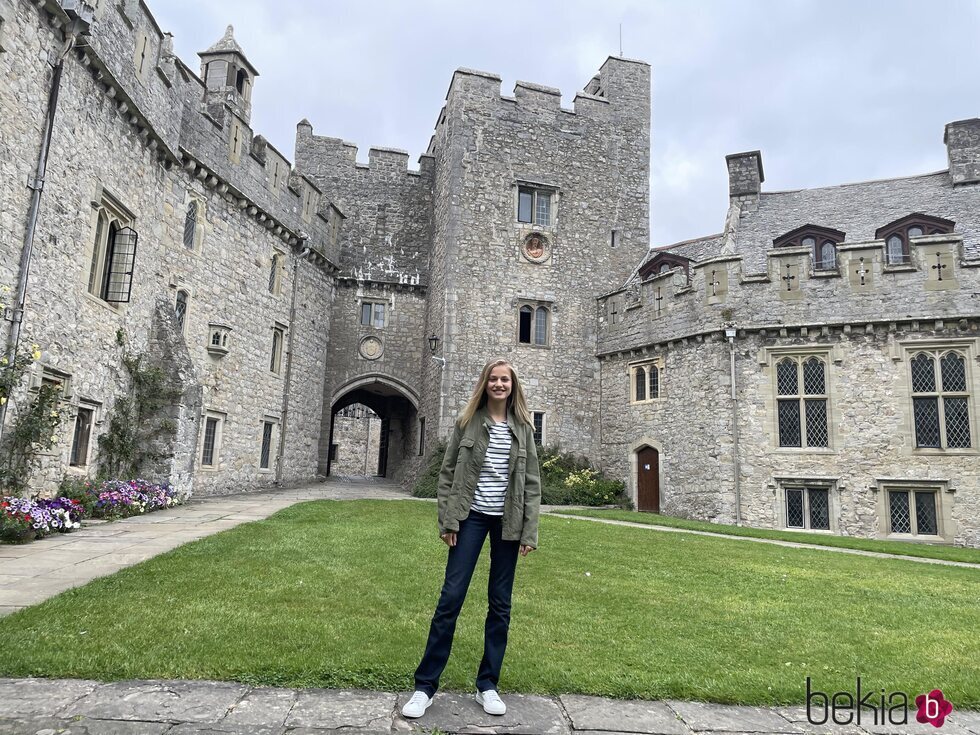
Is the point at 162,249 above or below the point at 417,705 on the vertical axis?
above

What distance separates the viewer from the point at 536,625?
4.93 meters

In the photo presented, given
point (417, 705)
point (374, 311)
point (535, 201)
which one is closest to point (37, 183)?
point (417, 705)

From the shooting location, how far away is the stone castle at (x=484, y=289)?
36.1ft

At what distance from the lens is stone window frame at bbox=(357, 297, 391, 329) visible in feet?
73.9

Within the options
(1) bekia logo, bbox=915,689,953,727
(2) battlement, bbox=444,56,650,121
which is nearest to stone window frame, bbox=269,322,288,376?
(2) battlement, bbox=444,56,650,121

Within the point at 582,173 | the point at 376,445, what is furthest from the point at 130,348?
the point at 376,445

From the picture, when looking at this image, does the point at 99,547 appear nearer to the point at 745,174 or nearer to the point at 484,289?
the point at 484,289

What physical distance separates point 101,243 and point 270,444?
880 centimetres

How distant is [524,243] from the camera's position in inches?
823

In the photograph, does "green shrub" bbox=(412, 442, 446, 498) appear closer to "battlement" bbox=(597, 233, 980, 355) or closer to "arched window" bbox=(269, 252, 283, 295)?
"arched window" bbox=(269, 252, 283, 295)

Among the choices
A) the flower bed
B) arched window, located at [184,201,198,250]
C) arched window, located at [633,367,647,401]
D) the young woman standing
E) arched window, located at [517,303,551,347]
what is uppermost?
arched window, located at [184,201,198,250]

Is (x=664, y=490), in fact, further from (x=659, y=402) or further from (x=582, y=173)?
(x=582, y=173)

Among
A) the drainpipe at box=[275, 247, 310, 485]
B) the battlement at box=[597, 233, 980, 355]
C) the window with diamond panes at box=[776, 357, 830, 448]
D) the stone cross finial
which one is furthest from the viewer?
the drainpipe at box=[275, 247, 310, 485]

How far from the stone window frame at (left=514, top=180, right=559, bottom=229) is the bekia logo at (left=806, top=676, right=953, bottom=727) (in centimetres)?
1846
